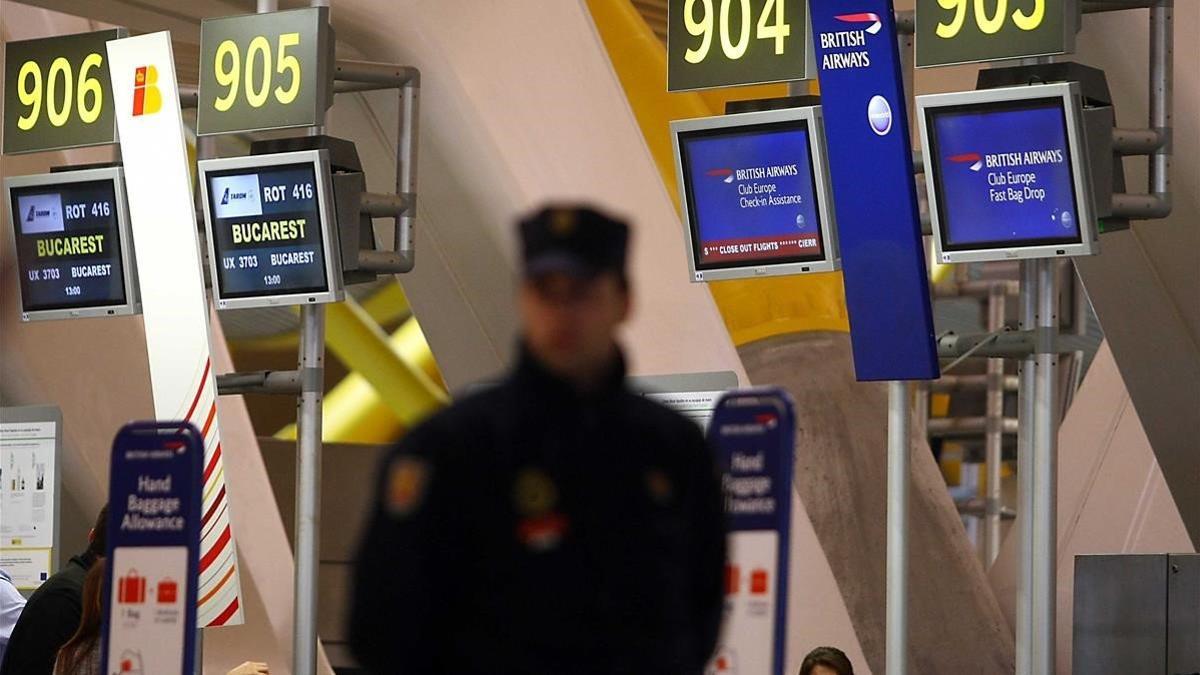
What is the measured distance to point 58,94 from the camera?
33.8 feet

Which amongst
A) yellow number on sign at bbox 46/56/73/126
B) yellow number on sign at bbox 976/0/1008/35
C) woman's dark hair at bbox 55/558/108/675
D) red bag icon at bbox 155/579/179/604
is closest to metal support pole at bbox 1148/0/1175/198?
yellow number on sign at bbox 976/0/1008/35

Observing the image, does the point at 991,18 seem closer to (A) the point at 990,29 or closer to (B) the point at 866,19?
(A) the point at 990,29

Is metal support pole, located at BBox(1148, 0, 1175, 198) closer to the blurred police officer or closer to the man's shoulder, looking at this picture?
the blurred police officer

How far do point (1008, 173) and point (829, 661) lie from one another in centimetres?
181

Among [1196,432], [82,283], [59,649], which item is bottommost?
[59,649]

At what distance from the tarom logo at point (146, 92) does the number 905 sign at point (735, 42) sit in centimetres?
207

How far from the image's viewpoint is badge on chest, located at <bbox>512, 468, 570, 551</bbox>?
2604mm

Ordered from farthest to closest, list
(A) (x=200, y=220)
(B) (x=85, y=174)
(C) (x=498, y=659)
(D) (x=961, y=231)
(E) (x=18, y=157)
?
(E) (x=18, y=157) < (B) (x=85, y=174) < (A) (x=200, y=220) < (D) (x=961, y=231) < (C) (x=498, y=659)

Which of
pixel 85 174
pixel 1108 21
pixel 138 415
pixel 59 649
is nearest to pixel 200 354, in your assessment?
pixel 59 649

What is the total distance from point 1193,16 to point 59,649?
5.32m

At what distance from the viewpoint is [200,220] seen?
30.4 ft

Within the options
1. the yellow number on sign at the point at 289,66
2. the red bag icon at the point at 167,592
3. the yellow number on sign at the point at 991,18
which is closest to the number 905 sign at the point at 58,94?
the yellow number on sign at the point at 289,66

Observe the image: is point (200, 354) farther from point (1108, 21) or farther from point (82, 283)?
point (1108, 21)

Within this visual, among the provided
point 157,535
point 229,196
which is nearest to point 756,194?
point 229,196
